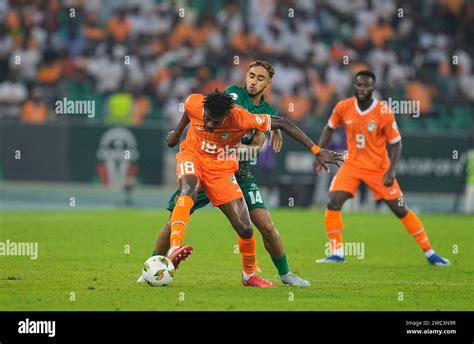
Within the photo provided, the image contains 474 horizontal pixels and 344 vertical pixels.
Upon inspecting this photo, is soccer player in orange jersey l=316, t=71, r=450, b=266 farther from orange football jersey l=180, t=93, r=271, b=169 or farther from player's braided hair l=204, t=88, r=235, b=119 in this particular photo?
player's braided hair l=204, t=88, r=235, b=119

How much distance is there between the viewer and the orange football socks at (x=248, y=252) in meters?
12.2

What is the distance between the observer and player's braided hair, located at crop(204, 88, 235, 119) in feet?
37.6

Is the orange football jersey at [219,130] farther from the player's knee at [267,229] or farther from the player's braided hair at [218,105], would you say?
the player's knee at [267,229]

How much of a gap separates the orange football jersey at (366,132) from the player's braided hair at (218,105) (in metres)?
4.49

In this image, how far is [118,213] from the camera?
2355 centimetres

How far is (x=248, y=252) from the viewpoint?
12.2 meters

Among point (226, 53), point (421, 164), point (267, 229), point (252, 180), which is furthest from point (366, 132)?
point (226, 53)

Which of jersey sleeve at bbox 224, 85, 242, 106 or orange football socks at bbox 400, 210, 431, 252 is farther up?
jersey sleeve at bbox 224, 85, 242, 106

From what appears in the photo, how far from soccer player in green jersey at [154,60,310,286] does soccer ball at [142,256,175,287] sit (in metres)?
0.54

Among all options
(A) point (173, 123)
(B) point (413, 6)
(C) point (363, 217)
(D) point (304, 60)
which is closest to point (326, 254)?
(C) point (363, 217)

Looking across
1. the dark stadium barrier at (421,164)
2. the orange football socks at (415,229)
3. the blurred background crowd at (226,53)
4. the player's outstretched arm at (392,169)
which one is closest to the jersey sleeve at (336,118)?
the player's outstretched arm at (392,169)

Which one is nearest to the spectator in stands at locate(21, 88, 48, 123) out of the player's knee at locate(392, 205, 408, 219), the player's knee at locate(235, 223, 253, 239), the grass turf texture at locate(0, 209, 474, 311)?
the grass turf texture at locate(0, 209, 474, 311)

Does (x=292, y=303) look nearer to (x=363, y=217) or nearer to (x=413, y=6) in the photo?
(x=363, y=217)

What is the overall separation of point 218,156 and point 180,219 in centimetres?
90
